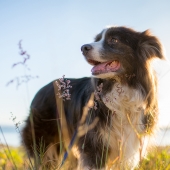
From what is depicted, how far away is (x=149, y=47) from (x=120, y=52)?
20.2 inches

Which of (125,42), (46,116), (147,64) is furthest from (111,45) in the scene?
(46,116)

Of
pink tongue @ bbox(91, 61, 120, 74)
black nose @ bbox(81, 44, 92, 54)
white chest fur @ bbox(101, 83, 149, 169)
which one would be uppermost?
black nose @ bbox(81, 44, 92, 54)

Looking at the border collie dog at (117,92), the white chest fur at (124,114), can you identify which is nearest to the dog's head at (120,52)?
the border collie dog at (117,92)

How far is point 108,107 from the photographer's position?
4438 mm

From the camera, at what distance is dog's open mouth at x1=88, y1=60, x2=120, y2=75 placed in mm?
4277

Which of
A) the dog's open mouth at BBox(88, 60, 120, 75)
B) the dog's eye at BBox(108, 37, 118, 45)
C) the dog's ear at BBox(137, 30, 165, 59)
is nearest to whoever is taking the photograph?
the dog's open mouth at BBox(88, 60, 120, 75)

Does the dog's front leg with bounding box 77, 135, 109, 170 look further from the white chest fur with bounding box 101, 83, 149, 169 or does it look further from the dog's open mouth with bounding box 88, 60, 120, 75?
the dog's open mouth with bounding box 88, 60, 120, 75

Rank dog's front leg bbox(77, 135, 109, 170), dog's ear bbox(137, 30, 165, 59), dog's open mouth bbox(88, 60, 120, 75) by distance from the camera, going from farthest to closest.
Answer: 1. dog's ear bbox(137, 30, 165, 59)
2. dog's front leg bbox(77, 135, 109, 170)
3. dog's open mouth bbox(88, 60, 120, 75)

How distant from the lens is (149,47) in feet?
15.5

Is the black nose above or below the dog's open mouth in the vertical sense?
above

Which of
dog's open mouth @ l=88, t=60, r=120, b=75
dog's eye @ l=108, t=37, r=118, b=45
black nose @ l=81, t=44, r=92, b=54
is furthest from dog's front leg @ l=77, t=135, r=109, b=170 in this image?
dog's eye @ l=108, t=37, r=118, b=45

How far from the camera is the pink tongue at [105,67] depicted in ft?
14.0

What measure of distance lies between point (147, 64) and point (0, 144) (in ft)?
8.62

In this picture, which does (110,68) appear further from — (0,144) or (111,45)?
(0,144)
